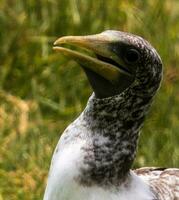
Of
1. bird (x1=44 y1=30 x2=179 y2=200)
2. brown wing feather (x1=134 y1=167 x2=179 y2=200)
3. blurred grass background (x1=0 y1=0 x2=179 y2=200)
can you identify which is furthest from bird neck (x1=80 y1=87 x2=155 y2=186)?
blurred grass background (x1=0 y1=0 x2=179 y2=200)

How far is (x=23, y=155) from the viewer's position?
534 cm

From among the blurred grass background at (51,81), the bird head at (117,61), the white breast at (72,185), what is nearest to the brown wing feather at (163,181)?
the white breast at (72,185)

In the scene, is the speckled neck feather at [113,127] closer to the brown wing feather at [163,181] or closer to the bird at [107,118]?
the bird at [107,118]

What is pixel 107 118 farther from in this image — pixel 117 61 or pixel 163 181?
pixel 163 181

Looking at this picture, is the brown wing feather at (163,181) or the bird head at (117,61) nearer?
the bird head at (117,61)

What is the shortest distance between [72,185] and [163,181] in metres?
0.52

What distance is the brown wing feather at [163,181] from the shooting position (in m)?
3.98

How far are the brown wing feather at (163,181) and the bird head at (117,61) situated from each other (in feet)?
1.44

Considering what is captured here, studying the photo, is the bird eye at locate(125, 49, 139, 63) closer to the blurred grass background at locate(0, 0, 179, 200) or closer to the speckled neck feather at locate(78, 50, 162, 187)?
the speckled neck feather at locate(78, 50, 162, 187)

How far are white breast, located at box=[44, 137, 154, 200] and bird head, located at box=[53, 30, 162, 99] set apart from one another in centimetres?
22

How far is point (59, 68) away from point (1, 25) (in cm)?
40

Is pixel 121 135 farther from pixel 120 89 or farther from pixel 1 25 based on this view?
pixel 1 25

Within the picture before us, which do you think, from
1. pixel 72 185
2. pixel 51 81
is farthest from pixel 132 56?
pixel 51 81

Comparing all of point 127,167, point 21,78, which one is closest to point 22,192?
point 21,78
